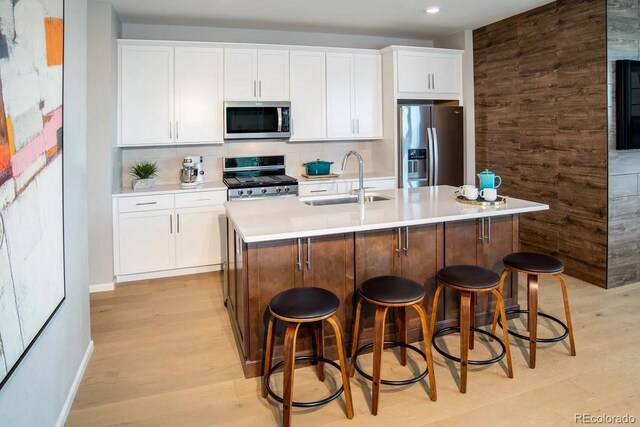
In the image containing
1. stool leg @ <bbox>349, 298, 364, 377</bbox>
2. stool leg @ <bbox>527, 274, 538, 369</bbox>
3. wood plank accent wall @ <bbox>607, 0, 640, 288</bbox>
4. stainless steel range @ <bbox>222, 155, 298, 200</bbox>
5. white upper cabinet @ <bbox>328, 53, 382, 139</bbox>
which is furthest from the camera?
white upper cabinet @ <bbox>328, 53, 382, 139</bbox>

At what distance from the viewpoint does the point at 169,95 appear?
14.7ft

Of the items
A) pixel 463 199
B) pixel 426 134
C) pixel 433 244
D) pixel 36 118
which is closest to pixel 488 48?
pixel 426 134

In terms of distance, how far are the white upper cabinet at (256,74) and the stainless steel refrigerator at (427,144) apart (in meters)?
1.39

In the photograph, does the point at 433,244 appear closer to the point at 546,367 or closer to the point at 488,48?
the point at 546,367

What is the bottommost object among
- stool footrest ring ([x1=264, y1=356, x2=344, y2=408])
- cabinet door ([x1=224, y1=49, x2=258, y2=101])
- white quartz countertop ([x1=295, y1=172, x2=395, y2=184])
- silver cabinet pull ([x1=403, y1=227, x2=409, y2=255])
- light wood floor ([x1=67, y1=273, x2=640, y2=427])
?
light wood floor ([x1=67, y1=273, x2=640, y2=427])

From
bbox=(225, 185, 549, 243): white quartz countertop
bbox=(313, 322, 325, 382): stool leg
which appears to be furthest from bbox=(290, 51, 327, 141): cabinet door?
bbox=(313, 322, 325, 382): stool leg

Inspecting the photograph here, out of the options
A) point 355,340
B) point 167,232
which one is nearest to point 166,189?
point 167,232

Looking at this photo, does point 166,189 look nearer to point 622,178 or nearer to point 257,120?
point 257,120

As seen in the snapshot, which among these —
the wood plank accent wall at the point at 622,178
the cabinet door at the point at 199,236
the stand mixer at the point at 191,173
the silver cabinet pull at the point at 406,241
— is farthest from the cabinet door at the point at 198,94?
the wood plank accent wall at the point at 622,178

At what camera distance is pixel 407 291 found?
7.54ft

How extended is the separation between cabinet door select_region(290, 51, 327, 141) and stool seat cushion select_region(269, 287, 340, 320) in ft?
9.83

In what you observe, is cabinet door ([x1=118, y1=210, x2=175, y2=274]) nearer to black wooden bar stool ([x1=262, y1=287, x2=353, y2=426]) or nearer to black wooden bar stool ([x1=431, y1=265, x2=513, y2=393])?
black wooden bar stool ([x1=262, y1=287, x2=353, y2=426])

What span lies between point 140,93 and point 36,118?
2908 mm

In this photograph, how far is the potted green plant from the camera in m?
4.45
